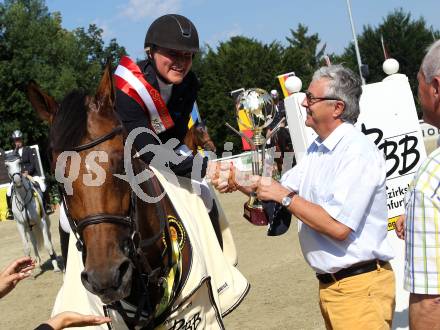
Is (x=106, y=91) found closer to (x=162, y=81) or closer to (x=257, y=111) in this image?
(x=162, y=81)

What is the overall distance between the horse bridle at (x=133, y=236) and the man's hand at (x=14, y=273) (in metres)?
0.30

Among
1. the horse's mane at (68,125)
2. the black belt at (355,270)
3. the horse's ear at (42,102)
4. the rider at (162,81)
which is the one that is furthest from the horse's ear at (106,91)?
the black belt at (355,270)

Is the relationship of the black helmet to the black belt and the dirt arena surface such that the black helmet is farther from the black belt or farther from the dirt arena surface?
the dirt arena surface

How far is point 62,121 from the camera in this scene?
252 cm

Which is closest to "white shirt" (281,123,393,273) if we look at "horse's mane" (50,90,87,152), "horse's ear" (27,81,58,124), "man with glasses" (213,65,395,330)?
"man with glasses" (213,65,395,330)

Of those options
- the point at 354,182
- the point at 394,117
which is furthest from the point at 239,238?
the point at 354,182

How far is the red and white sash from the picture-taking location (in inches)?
127

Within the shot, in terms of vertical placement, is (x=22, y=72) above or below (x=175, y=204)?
above

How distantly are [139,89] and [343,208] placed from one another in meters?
1.35

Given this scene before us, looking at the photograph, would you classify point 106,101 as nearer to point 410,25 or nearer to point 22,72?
point 22,72

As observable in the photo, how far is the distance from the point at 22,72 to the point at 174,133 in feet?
88.2

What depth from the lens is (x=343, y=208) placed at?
2.78 metres

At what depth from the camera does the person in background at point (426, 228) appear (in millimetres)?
1706

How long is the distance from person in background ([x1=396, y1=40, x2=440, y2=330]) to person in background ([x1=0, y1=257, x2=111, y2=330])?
1379mm
